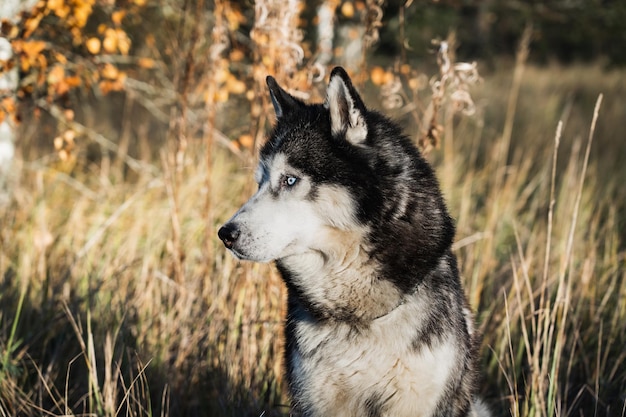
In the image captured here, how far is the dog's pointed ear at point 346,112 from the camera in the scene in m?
2.49

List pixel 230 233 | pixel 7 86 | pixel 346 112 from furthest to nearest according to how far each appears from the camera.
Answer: pixel 7 86 → pixel 346 112 → pixel 230 233

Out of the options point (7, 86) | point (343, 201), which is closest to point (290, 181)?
point (343, 201)

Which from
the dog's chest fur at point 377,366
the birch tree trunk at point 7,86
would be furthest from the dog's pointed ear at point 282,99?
the birch tree trunk at point 7,86

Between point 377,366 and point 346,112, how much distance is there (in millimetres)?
953

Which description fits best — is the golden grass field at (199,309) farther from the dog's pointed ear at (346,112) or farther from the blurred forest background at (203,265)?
the dog's pointed ear at (346,112)

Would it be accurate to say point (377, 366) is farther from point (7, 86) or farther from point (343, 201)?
point (7, 86)

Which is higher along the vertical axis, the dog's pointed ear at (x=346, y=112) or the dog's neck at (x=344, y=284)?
the dog's pointed ear at (x=346, y=112)

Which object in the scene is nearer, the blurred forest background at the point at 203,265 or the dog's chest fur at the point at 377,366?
the dog's chest fur at the point at 377,366

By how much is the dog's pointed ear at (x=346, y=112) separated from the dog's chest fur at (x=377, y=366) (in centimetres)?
66

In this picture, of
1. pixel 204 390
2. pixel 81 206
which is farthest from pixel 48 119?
pixel 204 390

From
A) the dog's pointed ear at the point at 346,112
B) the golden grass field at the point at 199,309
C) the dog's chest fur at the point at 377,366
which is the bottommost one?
the golden grass field at the point at 199,309

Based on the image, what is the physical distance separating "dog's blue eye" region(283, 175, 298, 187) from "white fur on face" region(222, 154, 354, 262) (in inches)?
0.5

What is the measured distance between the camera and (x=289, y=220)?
251 cm

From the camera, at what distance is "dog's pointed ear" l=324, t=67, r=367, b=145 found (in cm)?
249
